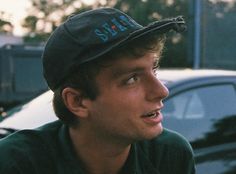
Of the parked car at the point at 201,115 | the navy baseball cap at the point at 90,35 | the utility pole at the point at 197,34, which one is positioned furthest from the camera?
the utility pole at the point at 197,34

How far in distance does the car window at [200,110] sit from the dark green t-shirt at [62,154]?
2.17 metres

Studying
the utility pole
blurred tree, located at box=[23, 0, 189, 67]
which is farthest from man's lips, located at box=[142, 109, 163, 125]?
blurred tree, located at box=[23, 0, 189, 67]

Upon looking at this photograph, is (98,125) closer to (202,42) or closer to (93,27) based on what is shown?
(93,27)

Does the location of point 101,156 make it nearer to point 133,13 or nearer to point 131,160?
point 131,160

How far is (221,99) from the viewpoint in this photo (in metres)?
4.69

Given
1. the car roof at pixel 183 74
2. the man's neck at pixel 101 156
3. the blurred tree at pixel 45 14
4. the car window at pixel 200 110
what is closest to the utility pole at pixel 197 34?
the car roof at pixel 183 74

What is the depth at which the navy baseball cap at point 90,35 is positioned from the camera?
1.93 meters

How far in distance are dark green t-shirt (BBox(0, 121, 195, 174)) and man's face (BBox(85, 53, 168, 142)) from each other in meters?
0.13

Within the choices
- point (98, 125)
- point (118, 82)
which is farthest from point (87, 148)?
point (118, 82)

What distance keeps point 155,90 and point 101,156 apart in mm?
297

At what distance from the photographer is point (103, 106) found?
2057 mm

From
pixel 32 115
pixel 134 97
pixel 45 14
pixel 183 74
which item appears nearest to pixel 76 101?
pixel 134 97

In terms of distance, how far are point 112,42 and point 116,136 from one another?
0.31 meters

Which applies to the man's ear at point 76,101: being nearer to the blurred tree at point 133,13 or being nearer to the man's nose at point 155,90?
the man's nose at point 155,90
